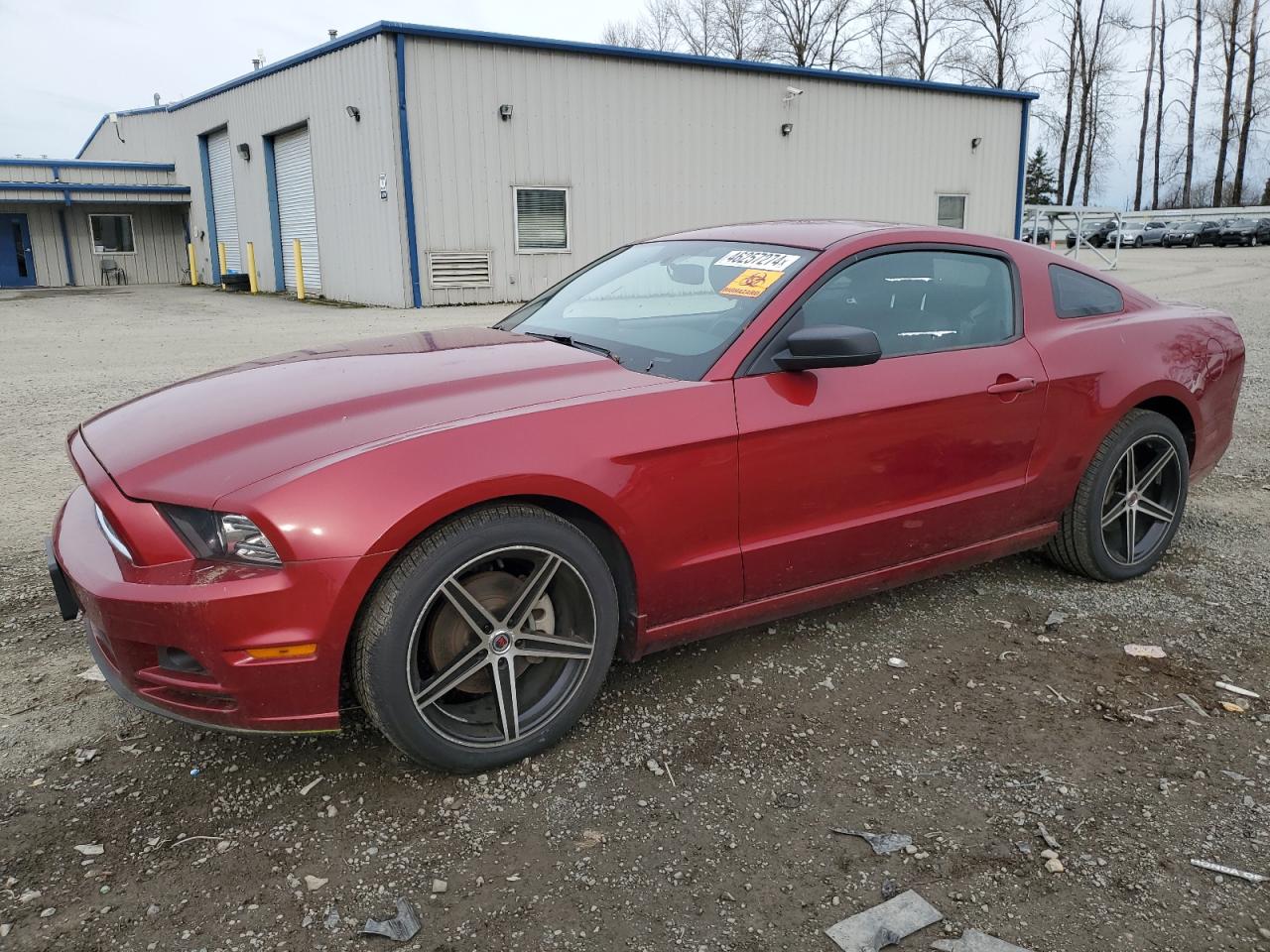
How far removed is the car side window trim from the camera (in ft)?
9.99

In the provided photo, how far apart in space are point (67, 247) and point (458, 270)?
63.5 ft

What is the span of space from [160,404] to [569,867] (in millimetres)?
1897

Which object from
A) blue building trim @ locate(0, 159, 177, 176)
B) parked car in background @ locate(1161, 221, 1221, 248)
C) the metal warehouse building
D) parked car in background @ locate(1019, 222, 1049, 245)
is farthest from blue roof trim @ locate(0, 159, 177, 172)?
parked car in background @ locate(1161, 221, 1221, 248)

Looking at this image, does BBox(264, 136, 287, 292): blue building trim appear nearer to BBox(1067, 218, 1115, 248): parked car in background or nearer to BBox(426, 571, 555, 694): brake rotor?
BBox(426, 571, 555, 694): brake rotor

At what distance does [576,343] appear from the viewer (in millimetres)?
3424

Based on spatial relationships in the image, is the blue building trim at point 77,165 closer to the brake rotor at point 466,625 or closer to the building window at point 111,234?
the building window at point 111,234

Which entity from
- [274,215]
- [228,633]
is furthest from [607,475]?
[274,215]

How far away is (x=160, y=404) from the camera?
3031 mm

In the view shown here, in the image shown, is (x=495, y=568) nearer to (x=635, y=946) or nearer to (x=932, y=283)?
(x=635, y=946)

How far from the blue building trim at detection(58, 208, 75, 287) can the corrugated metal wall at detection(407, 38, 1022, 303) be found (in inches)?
757

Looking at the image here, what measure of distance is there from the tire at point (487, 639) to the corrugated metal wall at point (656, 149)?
1508cm

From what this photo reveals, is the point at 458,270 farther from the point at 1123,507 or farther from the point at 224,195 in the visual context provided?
the point at 1123,507

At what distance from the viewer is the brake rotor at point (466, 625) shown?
2615 mm

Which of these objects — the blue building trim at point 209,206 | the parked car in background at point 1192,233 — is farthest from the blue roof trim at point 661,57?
the parked car in background at point 1192,233
